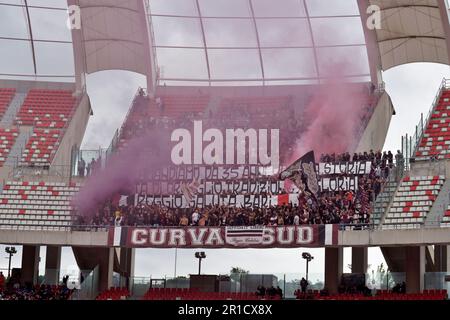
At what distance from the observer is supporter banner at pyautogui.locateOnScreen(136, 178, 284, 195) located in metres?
45.5

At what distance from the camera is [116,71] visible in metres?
57.1

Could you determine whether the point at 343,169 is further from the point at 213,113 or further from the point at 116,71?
the point at 116,71

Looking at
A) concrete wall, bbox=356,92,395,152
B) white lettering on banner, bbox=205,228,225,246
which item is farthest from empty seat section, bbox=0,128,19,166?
concrete wall, bbox=356,92,395,152

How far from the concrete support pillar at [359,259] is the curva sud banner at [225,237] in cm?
659

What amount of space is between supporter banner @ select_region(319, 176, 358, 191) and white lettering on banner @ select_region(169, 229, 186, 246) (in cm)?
729

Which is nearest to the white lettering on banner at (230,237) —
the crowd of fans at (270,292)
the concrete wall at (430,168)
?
the crowd of fans at (270,292)

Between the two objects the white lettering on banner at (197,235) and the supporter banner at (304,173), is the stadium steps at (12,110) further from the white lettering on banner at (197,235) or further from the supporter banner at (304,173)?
the supporter banner at (304,173)

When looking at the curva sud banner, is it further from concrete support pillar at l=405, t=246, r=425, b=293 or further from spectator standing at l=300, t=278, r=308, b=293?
concrete support pillar at l=405, t=246, r=425, b=293

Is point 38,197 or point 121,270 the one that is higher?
point 38,197

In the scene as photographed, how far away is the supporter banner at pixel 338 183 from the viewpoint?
44406mm

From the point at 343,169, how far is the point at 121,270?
14163 millimetres
